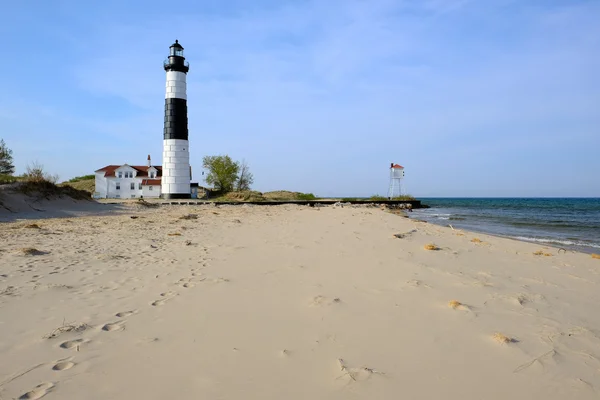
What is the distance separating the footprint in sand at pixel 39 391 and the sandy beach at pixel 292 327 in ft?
0.04

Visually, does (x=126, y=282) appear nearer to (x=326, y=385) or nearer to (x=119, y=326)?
(x=119, y=326)

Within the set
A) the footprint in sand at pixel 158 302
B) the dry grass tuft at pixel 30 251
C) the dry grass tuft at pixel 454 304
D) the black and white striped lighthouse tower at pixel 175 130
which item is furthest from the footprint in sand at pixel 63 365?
the black and white striped lighthouse tower at pixel 175 130

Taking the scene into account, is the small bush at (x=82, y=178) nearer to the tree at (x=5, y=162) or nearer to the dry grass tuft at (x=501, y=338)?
the tree at (x=5, y=162)

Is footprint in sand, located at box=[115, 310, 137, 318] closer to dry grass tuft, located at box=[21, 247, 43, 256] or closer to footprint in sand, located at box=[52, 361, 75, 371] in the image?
footprint in sand, located at box=[52, 361, 75, 371]

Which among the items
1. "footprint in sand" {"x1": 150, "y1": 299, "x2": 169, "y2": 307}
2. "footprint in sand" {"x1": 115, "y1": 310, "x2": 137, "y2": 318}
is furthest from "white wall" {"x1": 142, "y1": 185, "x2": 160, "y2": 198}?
"footprint in sand" {"x1": 115, "y1": 310, "x2": 137, "y2": 318}

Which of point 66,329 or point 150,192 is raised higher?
point 150,192

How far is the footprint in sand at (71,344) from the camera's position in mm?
3227

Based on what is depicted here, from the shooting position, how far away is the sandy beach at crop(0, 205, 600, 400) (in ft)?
8.91

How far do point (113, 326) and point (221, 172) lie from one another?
47471 millimetres

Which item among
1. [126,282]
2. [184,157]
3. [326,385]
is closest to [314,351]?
[326,385]

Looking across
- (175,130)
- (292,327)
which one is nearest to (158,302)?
(292,327)

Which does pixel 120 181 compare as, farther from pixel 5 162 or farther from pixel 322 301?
pixel 322 301

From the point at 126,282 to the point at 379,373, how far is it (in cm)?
415

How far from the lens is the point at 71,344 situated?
3283mm
